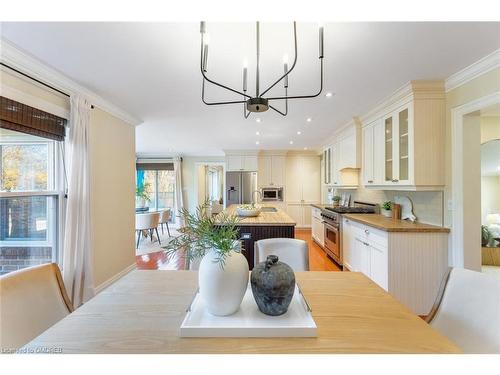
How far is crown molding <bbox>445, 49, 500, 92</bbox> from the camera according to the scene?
1.88 m

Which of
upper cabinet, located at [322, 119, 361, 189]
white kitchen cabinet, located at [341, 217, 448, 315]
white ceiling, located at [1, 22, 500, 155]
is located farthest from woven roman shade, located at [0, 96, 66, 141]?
upper cabinet, located at [322, 119, 361, 189]

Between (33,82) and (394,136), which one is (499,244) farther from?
(33,82)

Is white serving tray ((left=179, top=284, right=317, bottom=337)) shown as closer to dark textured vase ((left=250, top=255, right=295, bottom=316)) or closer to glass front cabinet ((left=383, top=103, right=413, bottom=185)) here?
dark textured vase ((left=250, top=255, right=295, bottom=316))

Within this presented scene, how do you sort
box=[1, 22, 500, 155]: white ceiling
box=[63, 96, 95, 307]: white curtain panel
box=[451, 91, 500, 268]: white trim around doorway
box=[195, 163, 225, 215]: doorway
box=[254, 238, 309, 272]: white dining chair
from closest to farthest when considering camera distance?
box=[1, 22, 500, 155]: white ceiling < box=[254, 238, 309, 272]: white dining chair < box=[451, 91, 500, 268]: white trim around doorway < box=[63, 96, 95, 307]: white curtain panel < box=[195, 163, 225, 215]: doorway

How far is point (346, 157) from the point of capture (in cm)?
429

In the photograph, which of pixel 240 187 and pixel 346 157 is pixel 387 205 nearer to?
pixel 346 157

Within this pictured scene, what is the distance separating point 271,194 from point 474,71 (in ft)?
16.9

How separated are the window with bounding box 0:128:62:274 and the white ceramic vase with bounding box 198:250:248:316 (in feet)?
7.21

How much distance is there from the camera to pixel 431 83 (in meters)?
2.39

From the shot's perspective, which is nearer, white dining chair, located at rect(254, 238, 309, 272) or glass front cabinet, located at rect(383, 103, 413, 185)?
white dining chair, located at rect(254, 238, 309, 272)

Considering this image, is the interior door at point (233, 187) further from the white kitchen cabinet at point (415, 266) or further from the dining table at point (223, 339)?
the dining table at point (223, 339)

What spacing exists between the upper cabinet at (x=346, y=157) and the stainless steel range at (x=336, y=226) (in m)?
0.52

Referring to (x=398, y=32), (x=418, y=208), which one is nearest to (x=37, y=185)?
(x=398, y=32)

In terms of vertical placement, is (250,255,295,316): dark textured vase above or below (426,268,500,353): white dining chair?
above
